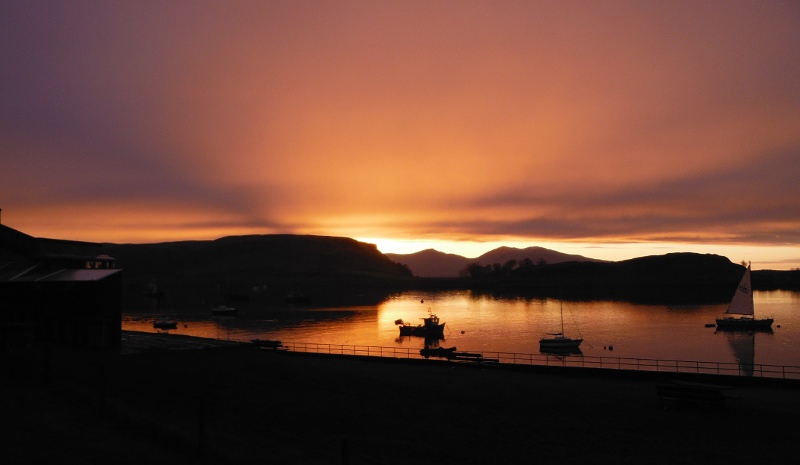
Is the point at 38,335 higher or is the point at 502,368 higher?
the point at 38,335

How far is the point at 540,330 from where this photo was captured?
114 m

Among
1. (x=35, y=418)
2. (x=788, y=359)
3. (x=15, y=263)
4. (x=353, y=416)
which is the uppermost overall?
(x=15, y=263)

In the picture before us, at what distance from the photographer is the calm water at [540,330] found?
83.6 meters

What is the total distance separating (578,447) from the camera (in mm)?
23844

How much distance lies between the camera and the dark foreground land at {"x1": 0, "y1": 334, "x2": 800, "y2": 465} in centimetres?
1897

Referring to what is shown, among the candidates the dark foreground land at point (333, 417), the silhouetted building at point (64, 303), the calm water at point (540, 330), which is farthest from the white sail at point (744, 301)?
the silhouetted building at point (64, 303)

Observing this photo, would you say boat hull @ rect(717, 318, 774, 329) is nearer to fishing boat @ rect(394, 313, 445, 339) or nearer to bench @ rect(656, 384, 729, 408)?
fishing boat @ rect(394, 313, 445, 339)

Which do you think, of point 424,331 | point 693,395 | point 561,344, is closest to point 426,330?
point 424,331

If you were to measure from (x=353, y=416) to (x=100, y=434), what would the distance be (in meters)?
11.8

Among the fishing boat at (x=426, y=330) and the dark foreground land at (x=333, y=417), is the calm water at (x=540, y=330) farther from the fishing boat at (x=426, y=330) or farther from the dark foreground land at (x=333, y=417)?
the dark foreground land at (x=333, y=417)

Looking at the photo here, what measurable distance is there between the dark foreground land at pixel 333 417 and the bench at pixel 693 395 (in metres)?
0.48

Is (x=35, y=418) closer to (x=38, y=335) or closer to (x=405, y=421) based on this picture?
(x=405, y=421)

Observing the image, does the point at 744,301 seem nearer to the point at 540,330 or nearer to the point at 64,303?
the point at 540,330

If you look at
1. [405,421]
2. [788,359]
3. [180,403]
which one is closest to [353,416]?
[405,421]
